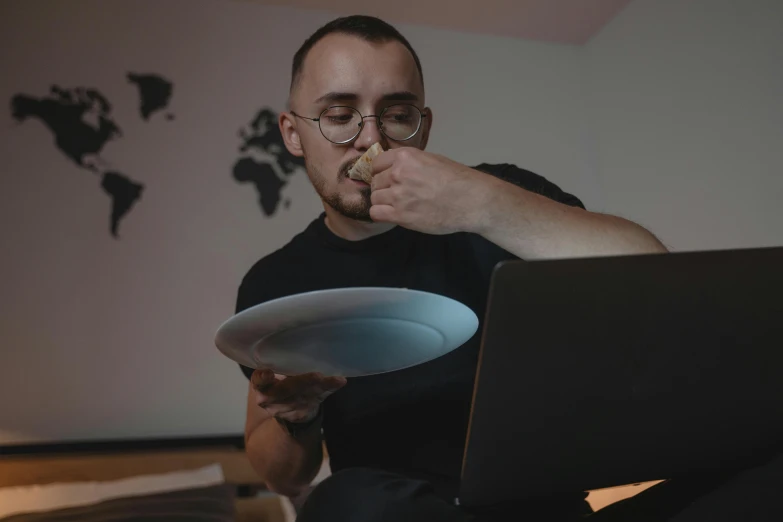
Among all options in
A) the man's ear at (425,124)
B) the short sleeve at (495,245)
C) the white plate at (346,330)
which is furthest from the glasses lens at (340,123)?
the white plate at (346,330)

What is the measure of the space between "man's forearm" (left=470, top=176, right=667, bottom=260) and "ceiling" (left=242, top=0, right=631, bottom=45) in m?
2.22

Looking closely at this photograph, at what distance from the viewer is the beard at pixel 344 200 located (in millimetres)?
Answer: 1306

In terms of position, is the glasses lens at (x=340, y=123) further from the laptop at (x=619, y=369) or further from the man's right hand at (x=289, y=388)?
the laptop at (x=619, y=369)

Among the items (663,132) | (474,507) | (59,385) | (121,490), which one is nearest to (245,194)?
(59,385)

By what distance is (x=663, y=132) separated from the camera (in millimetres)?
2779

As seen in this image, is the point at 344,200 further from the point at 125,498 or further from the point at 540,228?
the point at 125,498

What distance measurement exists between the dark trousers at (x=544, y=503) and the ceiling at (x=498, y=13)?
2563 mm

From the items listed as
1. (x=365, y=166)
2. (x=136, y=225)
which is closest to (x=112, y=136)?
(x=136, y=225)

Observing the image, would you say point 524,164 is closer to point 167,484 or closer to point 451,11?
point 451,11

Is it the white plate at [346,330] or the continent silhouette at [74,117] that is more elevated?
the continent silhouette at [74,117]

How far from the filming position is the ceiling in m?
2.92

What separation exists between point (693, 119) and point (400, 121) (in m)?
1.76

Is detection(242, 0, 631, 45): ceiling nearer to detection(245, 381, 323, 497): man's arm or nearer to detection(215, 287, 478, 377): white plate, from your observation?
detection(245, 381, 323, 497): man's arm

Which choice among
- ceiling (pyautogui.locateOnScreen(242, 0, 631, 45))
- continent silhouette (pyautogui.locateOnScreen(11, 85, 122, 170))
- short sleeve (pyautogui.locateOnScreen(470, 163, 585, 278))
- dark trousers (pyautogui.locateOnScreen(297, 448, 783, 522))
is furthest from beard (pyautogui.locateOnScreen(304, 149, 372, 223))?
ceiling (pyautogui.locateOnScreen(242, 0, 631, 45))
